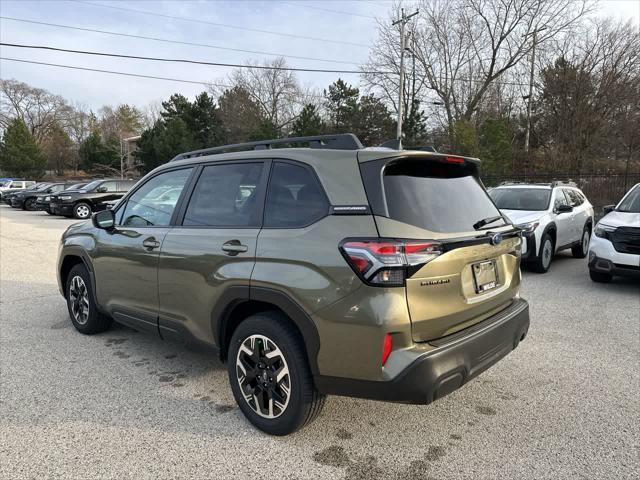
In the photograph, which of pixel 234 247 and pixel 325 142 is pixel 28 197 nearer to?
pixel 234 247

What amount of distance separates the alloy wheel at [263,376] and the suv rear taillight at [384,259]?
78 centimetres

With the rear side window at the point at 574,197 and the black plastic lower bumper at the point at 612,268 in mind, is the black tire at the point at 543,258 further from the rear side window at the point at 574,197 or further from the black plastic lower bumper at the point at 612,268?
the rear side window at the point at 574,197

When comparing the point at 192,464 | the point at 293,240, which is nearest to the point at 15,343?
the point at 192,464

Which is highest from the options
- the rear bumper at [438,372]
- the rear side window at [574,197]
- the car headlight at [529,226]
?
the rear side window at [574,197]

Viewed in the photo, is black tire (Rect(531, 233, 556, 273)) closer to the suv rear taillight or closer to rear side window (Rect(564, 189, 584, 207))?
rear side window (Rect(564, 189, 584, 207))

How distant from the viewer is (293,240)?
2.72 meters

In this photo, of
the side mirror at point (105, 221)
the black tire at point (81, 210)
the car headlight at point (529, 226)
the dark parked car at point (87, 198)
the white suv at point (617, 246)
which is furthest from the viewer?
the black tire at point (81, 210)

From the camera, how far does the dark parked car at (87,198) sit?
1903 centimetres

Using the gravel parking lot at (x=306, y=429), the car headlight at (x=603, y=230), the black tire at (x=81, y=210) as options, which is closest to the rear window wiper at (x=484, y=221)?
the gravel parking lot at (x=306, y=429)

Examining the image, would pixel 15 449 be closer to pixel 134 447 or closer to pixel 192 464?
pixel 134 447

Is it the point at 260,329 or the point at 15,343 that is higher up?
the point at 260,329

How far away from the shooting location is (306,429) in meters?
3.01

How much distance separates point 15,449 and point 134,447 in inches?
27.8

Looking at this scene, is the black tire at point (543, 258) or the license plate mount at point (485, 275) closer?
the license plate mount at point (485, 275)
